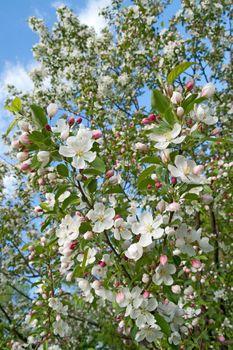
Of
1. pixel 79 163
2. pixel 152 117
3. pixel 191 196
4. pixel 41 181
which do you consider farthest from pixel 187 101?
pixel 41 181

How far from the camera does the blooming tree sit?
5.16 ft

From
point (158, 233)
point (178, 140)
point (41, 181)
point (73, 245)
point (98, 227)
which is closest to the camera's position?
point (178, 140)

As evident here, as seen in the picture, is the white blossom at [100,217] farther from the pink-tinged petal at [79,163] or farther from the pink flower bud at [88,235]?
the pink-tinged petal at [79,163]

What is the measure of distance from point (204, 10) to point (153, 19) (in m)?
0.70

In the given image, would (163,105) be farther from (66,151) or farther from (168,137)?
(66,151)

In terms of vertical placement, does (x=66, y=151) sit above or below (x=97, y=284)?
above

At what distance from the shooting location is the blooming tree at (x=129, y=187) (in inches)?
62.0

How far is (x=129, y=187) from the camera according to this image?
466 cm

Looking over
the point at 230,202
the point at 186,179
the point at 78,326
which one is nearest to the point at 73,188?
the point at 186,179

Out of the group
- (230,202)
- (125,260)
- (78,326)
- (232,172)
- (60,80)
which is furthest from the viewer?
(60,80)

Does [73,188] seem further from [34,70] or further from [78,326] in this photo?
[34,70]

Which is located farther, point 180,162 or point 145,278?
point 145,278

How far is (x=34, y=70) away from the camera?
235 inches

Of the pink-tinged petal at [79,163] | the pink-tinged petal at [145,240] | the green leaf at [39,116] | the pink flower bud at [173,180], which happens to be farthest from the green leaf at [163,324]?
the green leaf at [39,116]
